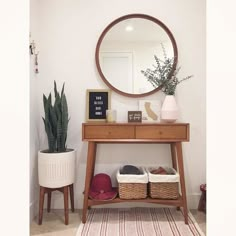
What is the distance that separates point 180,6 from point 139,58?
605 mm

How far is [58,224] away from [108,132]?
0.82m

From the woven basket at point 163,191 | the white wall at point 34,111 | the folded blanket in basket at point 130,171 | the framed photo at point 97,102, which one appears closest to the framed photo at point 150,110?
the framed photo at point 97,102

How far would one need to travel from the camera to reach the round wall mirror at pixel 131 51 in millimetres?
2344

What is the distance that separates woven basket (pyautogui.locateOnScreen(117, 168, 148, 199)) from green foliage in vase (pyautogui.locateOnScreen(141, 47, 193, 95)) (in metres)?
0.81

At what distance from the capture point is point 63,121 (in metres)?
2.10

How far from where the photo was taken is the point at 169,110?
85.0 inches

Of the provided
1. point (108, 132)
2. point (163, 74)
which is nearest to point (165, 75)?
point (163, 74)

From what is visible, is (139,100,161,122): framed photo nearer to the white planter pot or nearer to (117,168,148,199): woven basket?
(117,168,148,199): woven basket

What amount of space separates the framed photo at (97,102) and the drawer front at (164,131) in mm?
481

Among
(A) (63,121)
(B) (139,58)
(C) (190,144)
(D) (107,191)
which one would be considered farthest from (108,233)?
(B) (139,58)

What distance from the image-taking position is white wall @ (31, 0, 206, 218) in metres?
2.35

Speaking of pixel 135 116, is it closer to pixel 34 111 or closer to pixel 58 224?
pixel 34 111
